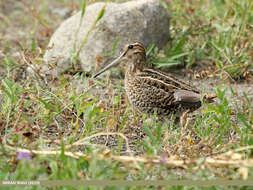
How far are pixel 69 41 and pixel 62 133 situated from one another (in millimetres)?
2012

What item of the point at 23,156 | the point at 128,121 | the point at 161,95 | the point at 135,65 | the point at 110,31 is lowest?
the point at 23,156

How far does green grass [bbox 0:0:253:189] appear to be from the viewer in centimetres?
306

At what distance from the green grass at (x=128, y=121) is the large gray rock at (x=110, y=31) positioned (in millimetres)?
243

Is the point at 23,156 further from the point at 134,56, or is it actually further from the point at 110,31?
the point at 110,31

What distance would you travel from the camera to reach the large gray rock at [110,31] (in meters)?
5.72

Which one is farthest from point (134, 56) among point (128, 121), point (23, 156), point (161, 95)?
point (23, 156)

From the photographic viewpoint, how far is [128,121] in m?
4.43

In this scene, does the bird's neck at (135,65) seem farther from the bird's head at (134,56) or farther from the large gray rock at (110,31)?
the large gray rock at (110,31)

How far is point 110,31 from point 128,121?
66.3 inches

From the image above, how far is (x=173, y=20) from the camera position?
643 cm

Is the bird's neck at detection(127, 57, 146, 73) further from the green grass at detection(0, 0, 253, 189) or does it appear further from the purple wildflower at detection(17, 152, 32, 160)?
the purple wildflower at detection(17, 152, 32, 160)

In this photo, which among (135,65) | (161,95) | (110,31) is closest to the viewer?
(161,95)

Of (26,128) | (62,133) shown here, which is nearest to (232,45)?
(62,133)

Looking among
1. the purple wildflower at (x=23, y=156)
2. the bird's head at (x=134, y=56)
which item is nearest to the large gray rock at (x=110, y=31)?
the bird's head at (x=134, y=56)
